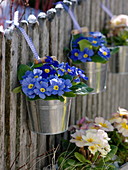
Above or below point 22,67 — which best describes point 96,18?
above

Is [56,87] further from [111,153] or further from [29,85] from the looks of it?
[111,153]

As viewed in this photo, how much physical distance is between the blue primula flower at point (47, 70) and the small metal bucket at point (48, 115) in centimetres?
16

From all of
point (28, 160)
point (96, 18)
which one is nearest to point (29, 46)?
point (28, 160)

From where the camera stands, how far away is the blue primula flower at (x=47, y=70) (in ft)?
7.86

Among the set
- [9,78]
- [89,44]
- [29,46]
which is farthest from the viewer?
[89,44]

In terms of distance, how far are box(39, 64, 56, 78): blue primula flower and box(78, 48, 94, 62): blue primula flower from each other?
540mm

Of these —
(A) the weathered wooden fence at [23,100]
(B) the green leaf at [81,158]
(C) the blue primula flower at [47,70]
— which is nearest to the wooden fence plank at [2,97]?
(A) the weathered wooden fence at [23,100]

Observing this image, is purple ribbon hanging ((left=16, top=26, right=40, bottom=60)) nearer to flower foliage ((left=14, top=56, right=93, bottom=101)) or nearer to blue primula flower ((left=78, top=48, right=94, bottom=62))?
flower foliage ((left=14, top=56, right=93, bottom=101))

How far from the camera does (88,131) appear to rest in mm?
2764

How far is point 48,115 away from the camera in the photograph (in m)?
2.43

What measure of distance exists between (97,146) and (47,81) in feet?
2.02

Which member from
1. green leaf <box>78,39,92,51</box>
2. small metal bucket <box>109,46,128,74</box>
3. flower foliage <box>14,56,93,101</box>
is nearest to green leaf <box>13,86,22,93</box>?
flower foliage <box>14,56,93,101</box>

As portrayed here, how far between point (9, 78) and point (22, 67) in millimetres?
113

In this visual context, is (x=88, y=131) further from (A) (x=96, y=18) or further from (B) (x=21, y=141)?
(A) (x=96, y=18)
